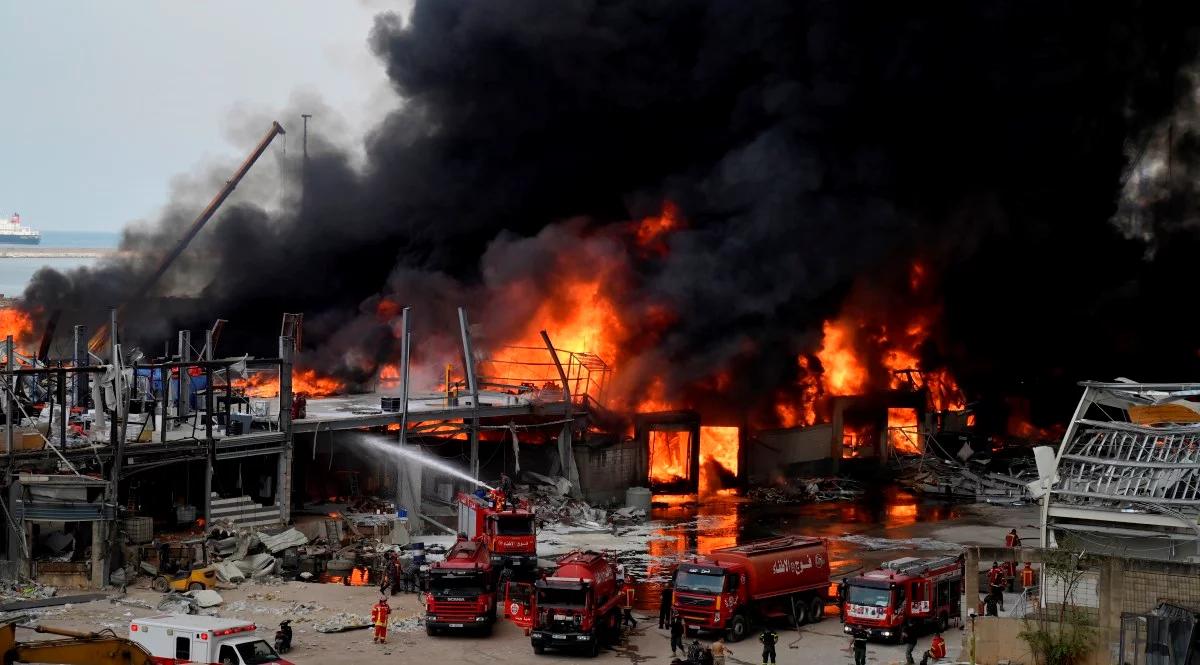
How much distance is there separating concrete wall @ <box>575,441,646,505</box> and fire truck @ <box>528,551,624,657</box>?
60.1 feet

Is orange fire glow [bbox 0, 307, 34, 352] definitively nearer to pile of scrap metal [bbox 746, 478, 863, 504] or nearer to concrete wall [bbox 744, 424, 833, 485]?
concrete wall [bbox 744, 424, 833, 485]

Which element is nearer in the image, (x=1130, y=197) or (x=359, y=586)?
(x=359, y=586)

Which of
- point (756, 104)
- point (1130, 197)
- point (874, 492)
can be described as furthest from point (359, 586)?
point (1130, 197)

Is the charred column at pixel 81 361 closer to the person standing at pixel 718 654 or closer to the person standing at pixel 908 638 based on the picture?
the person standing at pixel 718 654

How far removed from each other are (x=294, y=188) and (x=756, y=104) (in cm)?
2403

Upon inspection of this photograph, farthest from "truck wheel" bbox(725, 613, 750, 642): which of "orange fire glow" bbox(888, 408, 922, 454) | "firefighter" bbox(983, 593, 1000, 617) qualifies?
"orange fire glow" bbox(888, 408, 922, 454)

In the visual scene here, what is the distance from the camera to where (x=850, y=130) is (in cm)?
5809

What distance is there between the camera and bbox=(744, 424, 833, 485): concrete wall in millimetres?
52562

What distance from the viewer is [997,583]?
1180 inches

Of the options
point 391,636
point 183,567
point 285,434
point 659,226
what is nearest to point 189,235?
point 659,226

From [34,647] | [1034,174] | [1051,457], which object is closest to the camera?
[34,647]

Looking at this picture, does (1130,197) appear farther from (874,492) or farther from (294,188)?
(294,188)

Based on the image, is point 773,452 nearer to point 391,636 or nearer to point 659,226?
point 659,226

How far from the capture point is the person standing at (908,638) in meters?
26.8
